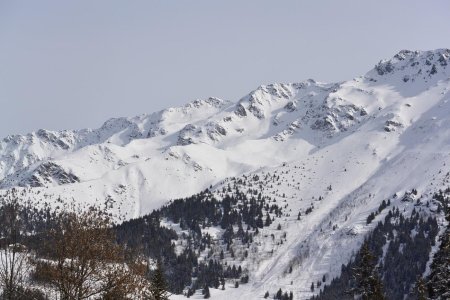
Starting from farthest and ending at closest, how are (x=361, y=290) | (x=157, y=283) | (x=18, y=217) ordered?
(x=157, y=283)
(x=361, y=290)
(x=18, y=217)

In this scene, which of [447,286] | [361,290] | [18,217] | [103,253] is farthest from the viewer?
[361,290]

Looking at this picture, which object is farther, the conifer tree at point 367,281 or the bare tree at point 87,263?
the conifer tree at point 367,281

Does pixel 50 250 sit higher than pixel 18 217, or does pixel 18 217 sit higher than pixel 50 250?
pixel 18 217

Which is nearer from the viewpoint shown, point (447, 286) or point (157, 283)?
point (447, 286)

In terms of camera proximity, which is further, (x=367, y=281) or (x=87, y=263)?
(x=367, y=281)

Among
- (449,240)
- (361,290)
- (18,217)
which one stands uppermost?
(18,217)

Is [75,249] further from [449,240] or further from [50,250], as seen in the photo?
[449,240]

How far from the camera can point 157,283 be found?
60.2 m

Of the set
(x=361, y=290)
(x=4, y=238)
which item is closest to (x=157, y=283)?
(x=361, y=290)

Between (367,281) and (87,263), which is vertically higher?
(87,263)

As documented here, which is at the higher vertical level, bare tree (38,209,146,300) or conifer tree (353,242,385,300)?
bare tree (38,209,146,300)

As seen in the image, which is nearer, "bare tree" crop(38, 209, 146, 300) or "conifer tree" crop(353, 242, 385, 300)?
"bare tree" crop(38, 209, 146, 300)

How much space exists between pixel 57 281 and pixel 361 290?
3293cm

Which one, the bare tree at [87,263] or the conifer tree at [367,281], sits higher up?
the bare tree at [87,263]
